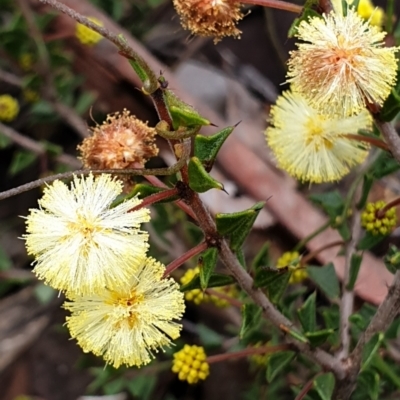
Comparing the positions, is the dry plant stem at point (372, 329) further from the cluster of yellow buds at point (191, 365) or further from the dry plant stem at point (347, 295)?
the cluster of yellow buds at point (191, 365)

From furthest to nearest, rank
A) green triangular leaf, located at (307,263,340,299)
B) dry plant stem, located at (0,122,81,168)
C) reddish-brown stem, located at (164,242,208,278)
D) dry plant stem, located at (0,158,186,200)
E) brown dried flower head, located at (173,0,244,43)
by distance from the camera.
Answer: dry plant stem, located at (0,122,81,168), green triangular leaf, located at (307,263,340,299), brown dried flower head, located at (173,0,244,43), reddish-brown stem, located at (164,242,208,278), dry plant stem, located at (0,158,186,200)

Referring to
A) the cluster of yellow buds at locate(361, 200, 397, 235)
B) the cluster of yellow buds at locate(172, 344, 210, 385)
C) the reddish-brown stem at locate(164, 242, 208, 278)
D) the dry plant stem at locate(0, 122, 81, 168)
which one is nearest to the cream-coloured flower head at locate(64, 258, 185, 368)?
the reddish-brown stem at locate(164, 242, 208, 278)

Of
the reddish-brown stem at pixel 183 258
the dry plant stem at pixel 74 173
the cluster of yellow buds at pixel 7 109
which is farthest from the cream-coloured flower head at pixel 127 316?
the cluster of yellow buds at pixel 7 109

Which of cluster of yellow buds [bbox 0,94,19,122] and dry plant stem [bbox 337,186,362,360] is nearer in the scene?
dry plant stem [bbox 337,186,362,360]

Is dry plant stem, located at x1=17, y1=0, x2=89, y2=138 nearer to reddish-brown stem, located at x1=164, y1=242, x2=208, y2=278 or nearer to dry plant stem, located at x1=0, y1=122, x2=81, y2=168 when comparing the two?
dry plant stem, located at x1=0, y1=122, x2=81, y2=168

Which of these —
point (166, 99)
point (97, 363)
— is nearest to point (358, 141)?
point (166, 99)

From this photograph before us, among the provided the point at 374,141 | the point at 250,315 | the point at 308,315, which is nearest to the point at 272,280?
the point at 250,315

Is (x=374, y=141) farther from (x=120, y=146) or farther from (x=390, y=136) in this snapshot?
(x=120, y=146)
